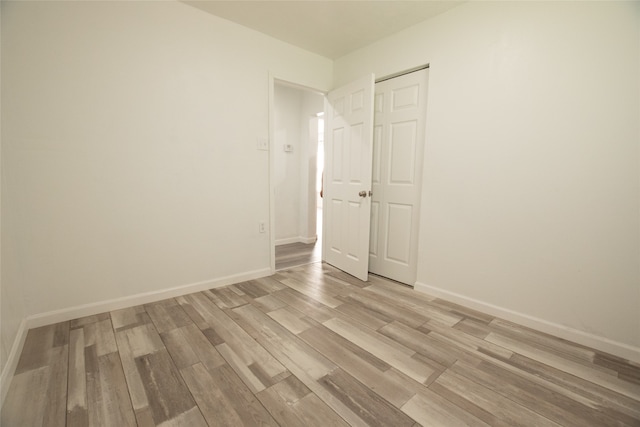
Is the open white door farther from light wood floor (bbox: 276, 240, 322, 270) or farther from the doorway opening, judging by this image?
the doorway opening

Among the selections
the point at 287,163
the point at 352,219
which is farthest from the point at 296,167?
the point at 352,219

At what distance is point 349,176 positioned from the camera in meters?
2.93

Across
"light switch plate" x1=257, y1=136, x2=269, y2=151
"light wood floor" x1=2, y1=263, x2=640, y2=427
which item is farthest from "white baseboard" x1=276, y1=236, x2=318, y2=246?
"light wood floor" x1=2, y1=263, x2=640, y2=427

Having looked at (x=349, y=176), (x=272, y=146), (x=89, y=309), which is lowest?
(x=89, y=309)

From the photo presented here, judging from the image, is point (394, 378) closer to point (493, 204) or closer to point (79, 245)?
point (493, 204)

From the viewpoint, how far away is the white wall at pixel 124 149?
174 cm

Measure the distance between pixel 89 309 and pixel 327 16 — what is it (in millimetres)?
3041

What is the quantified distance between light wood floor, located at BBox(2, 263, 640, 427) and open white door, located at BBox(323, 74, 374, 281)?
874mm

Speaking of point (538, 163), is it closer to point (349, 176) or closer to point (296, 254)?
point (349, 176)

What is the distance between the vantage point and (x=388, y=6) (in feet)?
7.10

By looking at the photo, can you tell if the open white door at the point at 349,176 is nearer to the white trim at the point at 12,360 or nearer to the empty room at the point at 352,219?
the empty room at the point at 352,219

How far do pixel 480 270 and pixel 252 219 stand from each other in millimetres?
2128

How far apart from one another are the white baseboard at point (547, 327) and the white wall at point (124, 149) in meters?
2.00

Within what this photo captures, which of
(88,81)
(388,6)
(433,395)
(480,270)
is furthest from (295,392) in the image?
(388,6)
